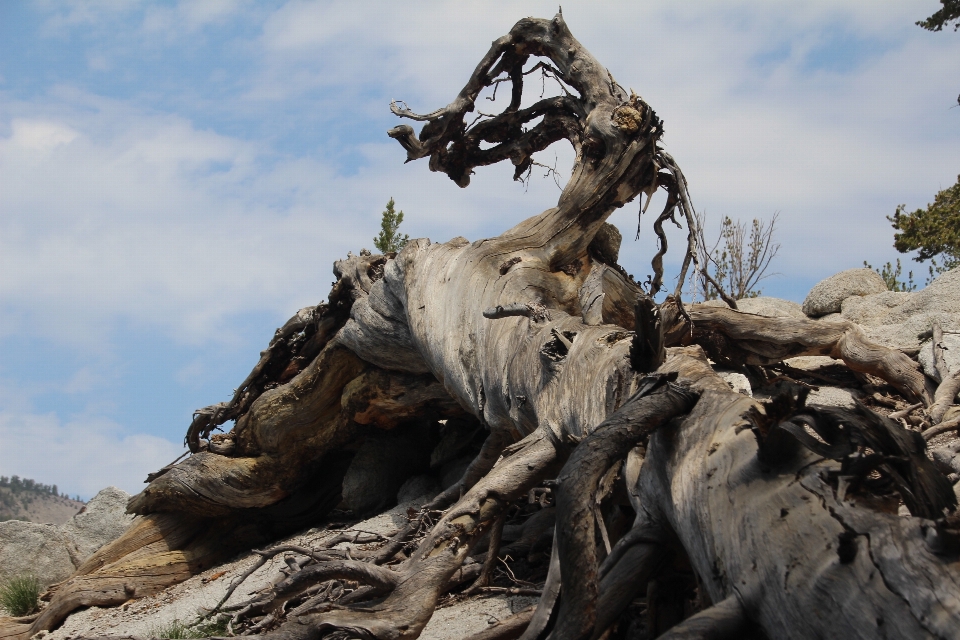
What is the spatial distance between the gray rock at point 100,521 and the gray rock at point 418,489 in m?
4.49

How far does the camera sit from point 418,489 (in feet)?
24.3

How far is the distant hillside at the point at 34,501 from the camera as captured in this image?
8819cm

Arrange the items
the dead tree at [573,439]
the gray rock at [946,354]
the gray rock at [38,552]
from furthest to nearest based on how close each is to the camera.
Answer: the gray rock at [38,552] < the gray rock at [946,354] < the dead tree at [573,439]

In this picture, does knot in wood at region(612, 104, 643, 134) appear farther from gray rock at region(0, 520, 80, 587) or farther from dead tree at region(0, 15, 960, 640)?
gray rock at region(0, 520, 80, 587)

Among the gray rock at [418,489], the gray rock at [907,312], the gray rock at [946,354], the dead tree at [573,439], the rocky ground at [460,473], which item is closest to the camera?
the dead tree at [573,439]

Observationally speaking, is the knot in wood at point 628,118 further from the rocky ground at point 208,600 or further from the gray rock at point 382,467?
the gray rock at point 382,467

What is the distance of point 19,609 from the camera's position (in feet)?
25.2

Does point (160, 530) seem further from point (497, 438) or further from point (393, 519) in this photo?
point (497, 438)

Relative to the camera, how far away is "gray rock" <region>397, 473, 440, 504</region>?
7.33 meters

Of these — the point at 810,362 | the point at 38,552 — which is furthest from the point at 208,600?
the point at 810,362

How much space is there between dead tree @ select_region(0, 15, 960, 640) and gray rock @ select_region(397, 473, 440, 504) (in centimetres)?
67

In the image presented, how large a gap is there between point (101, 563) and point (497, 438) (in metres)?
4.69

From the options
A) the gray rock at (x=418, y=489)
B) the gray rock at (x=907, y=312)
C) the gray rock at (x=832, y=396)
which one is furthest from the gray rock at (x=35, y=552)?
the gray rock at (x=907, y=312)

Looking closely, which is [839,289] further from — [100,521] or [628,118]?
[100,521]
